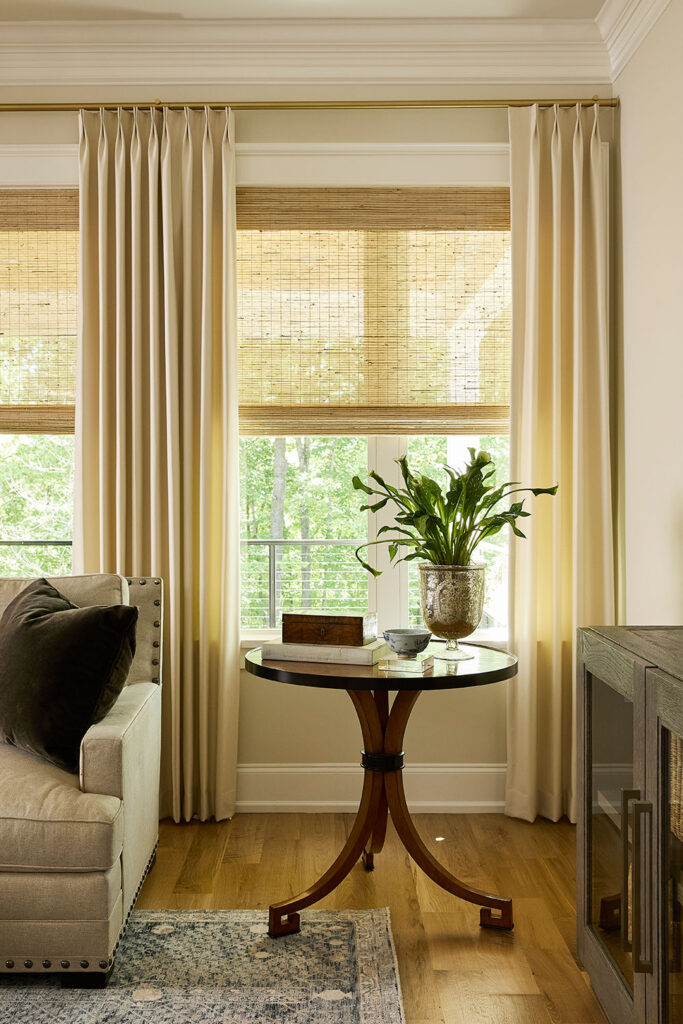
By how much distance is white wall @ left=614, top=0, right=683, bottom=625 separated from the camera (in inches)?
101

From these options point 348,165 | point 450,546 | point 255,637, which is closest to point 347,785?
point 255,637

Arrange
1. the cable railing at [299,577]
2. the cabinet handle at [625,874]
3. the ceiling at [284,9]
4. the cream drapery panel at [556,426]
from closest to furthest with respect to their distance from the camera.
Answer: the cabinet handle at [625,874] → the ceiling at [284,9] → the cream drapery panel at [556,426] → the cable railing at [299,577]

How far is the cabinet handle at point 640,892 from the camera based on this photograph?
1.55 metres

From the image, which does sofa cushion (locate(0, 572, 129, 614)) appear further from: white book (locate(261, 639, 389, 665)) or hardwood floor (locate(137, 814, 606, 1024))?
hardwood floor (locate(137, 814, 606, 1024))

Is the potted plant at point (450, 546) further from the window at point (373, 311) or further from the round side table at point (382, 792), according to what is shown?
the window at point (373, 311)

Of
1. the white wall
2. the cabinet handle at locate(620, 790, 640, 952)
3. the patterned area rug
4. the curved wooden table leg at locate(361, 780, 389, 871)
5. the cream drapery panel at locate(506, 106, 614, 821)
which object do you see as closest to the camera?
the cabinet handle at locate(620, 790, 640, 952)

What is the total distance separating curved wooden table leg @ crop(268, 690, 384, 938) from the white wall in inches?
39.6

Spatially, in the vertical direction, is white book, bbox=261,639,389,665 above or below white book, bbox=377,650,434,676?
above

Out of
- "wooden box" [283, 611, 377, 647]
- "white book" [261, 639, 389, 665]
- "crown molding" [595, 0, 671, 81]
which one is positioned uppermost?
"crown molding" [595, 0, 671, 81]

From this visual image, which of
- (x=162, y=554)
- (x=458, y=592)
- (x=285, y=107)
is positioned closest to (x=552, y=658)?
(x=458, y=592)

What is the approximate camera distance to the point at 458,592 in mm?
2350

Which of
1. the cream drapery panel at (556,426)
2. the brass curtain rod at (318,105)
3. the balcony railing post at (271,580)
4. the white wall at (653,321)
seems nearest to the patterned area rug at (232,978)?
the cream drapery panel at (556,426)

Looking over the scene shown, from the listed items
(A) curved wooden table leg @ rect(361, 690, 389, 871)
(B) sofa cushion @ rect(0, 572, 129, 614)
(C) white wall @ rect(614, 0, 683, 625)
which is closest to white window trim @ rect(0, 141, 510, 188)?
(C) white wall @ rect(614, 0, 683, 625)

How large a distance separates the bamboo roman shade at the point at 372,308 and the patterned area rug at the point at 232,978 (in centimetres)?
174
